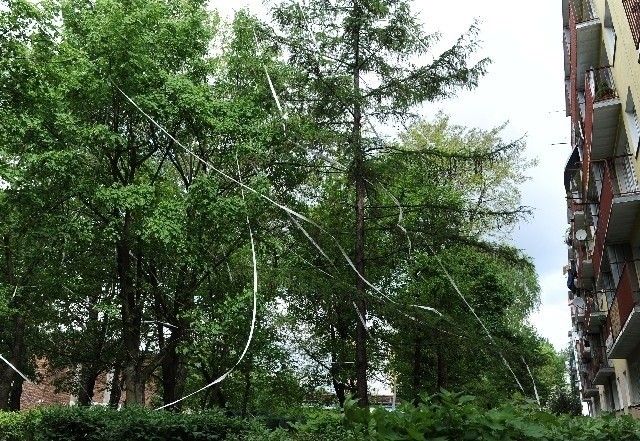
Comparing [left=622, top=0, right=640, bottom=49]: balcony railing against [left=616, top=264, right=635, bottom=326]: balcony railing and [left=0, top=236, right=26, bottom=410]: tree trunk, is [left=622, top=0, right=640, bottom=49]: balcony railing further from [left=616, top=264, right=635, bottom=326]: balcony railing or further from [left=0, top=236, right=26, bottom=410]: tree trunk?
[left=0, top=236, right=26, bottom=410]: tree trunk

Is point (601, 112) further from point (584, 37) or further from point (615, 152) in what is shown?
point (584, 37)

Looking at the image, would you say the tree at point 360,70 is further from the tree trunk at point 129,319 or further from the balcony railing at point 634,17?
the tree trunk at point 129,319

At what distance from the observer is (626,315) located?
1441 cm

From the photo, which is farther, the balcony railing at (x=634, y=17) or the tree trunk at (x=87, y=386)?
the tree trunk at (x=87, y=386)

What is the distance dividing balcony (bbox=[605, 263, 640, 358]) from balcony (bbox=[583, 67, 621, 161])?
3.59 meters

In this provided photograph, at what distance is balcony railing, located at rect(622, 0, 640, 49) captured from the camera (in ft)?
38.6

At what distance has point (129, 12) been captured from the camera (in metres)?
16.8

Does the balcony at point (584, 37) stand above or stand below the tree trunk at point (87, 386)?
above

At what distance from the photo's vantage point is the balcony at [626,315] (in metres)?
13.8

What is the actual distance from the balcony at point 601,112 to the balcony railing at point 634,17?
10.3ft

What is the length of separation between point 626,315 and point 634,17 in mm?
6662

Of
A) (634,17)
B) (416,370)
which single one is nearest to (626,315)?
(634,17)

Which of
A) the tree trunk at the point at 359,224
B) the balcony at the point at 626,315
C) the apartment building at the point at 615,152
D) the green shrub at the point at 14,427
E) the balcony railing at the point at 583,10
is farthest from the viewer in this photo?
the balcony railing at the point at 583,10

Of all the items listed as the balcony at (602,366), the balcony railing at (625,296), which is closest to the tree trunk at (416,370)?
the balcony at (602,366)
